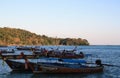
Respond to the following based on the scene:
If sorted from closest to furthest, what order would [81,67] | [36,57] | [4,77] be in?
[4,77] < [81,67] < [36,57]

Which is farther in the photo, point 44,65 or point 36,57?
point 36,57

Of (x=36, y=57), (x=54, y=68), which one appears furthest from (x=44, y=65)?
(x=36, y=57)

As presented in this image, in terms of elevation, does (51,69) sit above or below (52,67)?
below

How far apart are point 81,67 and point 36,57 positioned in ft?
89.0

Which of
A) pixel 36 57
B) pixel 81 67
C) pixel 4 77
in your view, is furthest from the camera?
pixel 36 57

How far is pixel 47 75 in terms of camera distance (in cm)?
4053

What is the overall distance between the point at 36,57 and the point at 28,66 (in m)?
26.1

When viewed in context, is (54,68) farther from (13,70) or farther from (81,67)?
(13,70)

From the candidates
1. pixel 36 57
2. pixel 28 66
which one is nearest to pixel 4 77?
pixel 28 66

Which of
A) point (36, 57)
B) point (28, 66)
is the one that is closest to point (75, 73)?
point (28, 66)

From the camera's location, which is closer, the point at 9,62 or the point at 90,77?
the point at 90,77

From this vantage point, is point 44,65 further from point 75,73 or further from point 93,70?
point 93,70

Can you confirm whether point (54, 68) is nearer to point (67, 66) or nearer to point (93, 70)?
point (67, 66)

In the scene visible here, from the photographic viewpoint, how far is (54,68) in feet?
133
